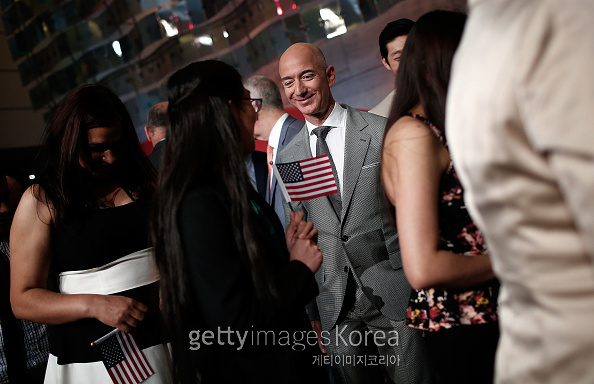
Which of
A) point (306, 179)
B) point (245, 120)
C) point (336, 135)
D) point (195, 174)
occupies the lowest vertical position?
point (306, 179)

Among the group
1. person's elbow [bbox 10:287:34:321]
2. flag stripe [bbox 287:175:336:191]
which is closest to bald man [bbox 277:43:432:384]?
flag stripe [bbox 287:175:336:191]

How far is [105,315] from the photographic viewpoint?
1.86 meters

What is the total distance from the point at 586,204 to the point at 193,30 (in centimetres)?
686

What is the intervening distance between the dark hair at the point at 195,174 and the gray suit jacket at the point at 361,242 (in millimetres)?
984

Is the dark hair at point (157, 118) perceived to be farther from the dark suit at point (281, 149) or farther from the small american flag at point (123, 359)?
the small american flag at point (123, 359)

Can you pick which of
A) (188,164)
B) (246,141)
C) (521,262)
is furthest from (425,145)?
(521,262)

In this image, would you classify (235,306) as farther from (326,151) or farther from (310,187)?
(326,151)

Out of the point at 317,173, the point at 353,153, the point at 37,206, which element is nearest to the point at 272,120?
the point at 353,153

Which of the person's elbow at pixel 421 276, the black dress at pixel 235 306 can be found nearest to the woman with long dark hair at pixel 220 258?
the black dress at pixel 235 306

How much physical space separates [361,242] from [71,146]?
1.28 metres

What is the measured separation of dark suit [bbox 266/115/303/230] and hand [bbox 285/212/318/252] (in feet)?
5.08

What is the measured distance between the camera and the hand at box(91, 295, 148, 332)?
6.09 ft

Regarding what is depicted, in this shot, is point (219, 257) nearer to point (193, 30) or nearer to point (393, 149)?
point (393, 149)

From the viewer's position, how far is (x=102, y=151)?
206 cm
